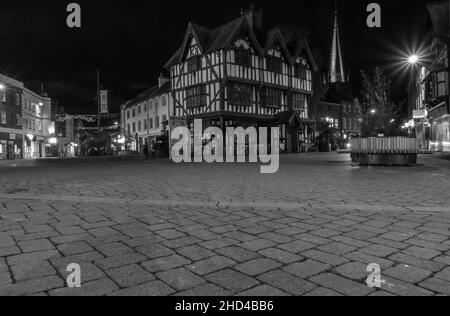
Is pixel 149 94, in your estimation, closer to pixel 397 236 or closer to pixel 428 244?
pixel 397 236

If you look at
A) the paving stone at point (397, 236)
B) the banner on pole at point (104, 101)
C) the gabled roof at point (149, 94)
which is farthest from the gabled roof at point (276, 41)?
the paving stone at point (397, 236)

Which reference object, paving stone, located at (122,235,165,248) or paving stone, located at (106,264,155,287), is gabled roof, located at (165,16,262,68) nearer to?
paving stone, located at (122,235,165,248)

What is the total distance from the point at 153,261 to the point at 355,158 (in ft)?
45.1

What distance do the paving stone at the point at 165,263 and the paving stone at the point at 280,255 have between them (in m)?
0.72

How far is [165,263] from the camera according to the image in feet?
9.56

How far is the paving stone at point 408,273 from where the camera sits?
257 cm

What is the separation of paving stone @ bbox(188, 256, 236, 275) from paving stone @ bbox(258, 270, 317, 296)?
1.21 feet

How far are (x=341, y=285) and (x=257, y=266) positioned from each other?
2.23ft

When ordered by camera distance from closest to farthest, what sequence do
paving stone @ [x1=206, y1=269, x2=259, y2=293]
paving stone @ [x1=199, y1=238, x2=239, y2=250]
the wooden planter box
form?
paving stone @ [x1=206, y1=269, x2=259, y2=293], paving stone @ [x1=199, y1=238, x2=239, y2=250], the wooden planter box

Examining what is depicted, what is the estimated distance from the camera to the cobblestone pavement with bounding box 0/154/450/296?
2490 mm

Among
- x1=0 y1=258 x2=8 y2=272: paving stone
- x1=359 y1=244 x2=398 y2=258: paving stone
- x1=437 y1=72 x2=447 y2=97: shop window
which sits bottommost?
x1=359 y1=244 x2=398 y2=258: paving stone

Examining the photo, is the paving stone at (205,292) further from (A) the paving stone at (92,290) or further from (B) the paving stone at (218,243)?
(B) the paving stone at (218,243)

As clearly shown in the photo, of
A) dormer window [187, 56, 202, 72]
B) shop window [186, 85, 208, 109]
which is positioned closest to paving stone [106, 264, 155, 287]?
shop window [186, 85, 208, 109]
